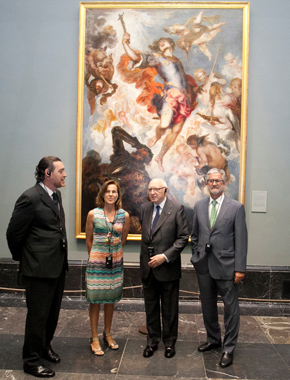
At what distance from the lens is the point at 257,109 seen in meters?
6.99

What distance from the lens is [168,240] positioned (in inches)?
191

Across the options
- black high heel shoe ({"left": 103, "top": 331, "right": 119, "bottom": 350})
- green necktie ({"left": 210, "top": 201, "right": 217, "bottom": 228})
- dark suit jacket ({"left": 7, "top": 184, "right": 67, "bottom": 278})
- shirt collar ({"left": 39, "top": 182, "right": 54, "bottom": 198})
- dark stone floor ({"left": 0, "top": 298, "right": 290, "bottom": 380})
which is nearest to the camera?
dark suit jacket ({"left": 7, "top": 184, "right": 67, "bottom": 278})

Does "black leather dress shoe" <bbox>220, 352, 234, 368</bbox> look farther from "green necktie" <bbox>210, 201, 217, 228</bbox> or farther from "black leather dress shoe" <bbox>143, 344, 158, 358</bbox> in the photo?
"green necktie" <bbox>210, 201, 217, 228</bbox>

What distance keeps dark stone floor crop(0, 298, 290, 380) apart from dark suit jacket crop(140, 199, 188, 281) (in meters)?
0.97

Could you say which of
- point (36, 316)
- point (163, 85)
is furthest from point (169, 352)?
point (163, 85)

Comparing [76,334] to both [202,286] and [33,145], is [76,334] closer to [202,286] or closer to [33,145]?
[202,286]

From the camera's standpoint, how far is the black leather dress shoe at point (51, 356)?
462cm

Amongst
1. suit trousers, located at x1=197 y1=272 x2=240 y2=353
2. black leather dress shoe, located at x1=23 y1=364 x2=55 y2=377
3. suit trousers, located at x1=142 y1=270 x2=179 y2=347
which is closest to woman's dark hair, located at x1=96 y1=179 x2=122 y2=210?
suit trousers, located at x1=142 y1=270 x2=179 y2=347

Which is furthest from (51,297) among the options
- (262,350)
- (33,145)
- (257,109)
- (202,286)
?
(257,109)

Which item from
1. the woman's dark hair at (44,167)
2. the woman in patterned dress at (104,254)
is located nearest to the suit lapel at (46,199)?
the woman's dark hair at (44,167)

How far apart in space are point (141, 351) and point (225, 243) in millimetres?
1680

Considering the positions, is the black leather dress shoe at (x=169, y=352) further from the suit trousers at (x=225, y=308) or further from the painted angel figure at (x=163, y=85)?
the painted angel figure at (x=163, y=85)

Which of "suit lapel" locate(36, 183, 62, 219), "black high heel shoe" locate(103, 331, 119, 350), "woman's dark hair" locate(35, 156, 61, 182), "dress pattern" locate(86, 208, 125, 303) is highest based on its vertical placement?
"woman's dark hair" locate(35, 156, 61, 182)

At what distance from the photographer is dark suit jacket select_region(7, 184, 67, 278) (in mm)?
4246
